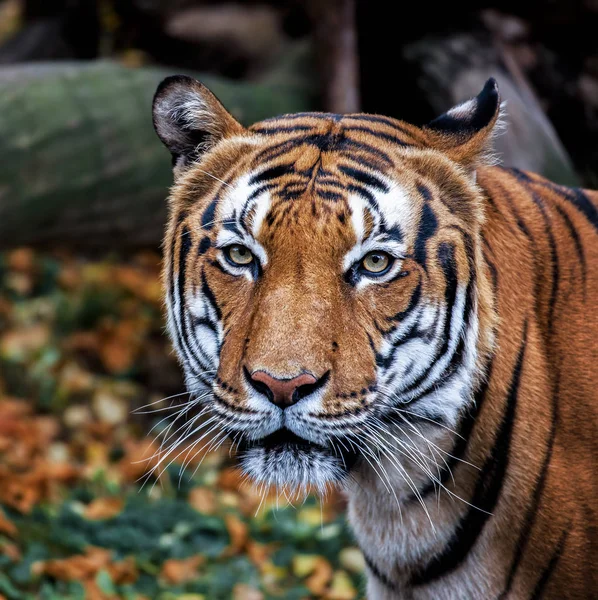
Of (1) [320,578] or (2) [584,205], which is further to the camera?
(1) [320,578]

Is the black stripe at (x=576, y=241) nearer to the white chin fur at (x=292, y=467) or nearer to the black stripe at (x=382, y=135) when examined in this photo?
the black stripe at (x=382, y=135)

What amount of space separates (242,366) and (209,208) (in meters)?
0.47

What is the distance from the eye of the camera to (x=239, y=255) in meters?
2.25

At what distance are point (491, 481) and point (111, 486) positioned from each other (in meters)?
2.76

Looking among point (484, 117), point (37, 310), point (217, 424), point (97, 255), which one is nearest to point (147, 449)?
point (37, 310)

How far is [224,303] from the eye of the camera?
227cm

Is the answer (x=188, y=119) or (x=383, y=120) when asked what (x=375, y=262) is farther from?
(x=188, y=119)

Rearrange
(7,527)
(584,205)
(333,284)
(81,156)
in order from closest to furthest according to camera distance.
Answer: (333,284)
(584,205)
(7,527)
(81,156)

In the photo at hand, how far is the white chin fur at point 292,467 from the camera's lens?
2189 mm

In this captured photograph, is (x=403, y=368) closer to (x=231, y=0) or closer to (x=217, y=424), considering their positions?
(x=217, y=424)

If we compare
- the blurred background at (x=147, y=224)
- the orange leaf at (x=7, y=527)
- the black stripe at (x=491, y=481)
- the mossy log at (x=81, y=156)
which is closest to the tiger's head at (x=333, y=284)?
the black stripe at (x=491, y=481)

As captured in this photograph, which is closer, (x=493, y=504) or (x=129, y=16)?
(x=493, y=504)

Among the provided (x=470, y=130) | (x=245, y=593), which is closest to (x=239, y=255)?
(x=470, y=130)

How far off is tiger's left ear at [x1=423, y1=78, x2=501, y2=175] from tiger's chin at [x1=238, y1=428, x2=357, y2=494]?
787 mm
